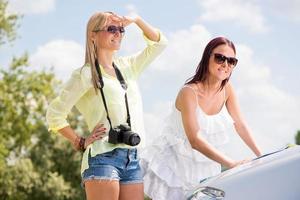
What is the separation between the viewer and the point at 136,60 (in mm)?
5676

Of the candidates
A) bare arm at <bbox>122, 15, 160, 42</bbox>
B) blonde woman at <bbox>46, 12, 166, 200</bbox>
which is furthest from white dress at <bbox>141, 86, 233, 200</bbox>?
bare arm at <bbox>122, 15, 160, 42</bbox>

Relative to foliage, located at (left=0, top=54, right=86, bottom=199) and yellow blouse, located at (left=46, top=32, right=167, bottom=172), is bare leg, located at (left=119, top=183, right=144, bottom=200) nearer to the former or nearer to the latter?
yellow blouse, located at (left=46, top=32, right=167, bottom=172)

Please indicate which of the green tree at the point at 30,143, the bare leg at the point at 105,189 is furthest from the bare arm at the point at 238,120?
the green tree at the point at 30,143

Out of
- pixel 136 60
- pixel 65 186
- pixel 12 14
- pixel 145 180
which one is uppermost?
pixel 12 14

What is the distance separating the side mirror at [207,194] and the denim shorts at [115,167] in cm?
69

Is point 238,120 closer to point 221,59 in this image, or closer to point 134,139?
point 221,59

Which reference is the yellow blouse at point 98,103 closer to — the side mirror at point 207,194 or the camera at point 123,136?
the camera at point 123,136

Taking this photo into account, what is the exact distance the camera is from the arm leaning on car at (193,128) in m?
5.12

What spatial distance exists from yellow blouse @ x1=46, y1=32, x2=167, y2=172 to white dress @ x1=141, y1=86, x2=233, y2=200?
22cm

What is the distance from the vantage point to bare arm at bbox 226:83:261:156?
5.77 meters

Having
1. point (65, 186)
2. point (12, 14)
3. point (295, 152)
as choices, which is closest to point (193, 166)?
point (295, 152)

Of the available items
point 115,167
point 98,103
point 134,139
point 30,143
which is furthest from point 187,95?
point 30,143

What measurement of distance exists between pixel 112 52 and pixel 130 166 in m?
0.84

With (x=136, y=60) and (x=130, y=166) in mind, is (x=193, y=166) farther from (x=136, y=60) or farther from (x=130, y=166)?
(x=136, y=60)
